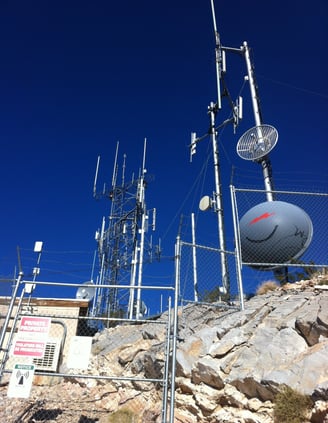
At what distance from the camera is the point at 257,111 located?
12.6m

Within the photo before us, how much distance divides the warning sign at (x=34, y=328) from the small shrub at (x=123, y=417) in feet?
6.14

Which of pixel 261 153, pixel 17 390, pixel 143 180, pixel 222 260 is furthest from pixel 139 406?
pixel 143 180

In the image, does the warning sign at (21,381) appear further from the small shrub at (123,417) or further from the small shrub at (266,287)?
the small shrub at (266,287)

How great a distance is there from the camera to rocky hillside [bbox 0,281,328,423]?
436 cm

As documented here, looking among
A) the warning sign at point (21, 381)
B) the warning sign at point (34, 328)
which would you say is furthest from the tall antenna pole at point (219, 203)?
the warning sign at point (21, 381)

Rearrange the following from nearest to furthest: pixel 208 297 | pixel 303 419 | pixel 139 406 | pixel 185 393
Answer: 1. pixel 303 419
2. pixel 185 393
3. pixel 139 406
4. pixel 208 297

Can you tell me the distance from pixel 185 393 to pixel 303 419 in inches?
78.4

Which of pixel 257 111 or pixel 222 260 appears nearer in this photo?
pixel 222 260

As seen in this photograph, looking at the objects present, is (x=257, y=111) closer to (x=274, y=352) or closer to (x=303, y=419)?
(x=274, y=352)

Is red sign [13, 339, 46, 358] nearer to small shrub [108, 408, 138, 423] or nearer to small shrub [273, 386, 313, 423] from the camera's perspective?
small shrub [108, 408, 138, 423]

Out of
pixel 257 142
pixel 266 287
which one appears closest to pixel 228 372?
pixel 266 287

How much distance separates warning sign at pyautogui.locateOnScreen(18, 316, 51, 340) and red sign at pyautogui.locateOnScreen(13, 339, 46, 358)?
0.08 m

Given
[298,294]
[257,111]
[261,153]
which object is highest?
[257,111]

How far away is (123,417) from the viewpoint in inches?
217
